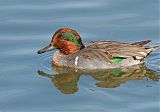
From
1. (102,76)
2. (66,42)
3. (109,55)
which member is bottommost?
(102,76)

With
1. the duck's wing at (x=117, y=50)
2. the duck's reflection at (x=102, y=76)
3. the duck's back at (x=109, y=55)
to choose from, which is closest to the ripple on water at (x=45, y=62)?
the duck's reflection at (x=102, y=76)

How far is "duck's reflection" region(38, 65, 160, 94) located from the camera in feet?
35.5

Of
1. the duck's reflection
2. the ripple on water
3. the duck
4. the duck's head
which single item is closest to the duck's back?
the duck

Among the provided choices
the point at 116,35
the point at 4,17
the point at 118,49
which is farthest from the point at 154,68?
the point at 4,17

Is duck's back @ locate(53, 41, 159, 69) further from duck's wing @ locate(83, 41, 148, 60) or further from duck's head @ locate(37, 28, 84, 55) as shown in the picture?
duck's head @ locate(37, 28, 84, 55)

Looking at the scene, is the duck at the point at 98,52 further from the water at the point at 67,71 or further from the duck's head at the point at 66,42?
the water at the point at 67,71

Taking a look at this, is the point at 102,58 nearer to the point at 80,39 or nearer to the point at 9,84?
the point at 80,39

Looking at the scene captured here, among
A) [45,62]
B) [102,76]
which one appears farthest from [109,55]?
[45,62]

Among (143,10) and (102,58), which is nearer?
(102,58)

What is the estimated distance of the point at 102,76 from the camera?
11281 mm

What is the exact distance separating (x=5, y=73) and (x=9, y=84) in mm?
507

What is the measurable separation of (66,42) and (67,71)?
559 millimetres

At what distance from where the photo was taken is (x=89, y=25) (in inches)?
518

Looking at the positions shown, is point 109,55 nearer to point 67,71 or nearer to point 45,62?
point 67,71
